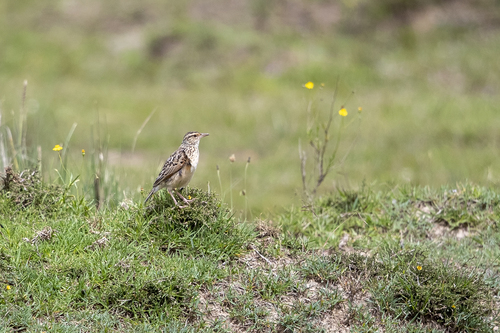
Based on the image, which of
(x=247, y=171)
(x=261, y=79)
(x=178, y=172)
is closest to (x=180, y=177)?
(x=178, y=172)

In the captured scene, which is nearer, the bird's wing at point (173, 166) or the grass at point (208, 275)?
the grass at point (208, 275)

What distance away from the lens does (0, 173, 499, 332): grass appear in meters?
4.57

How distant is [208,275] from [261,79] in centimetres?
1145

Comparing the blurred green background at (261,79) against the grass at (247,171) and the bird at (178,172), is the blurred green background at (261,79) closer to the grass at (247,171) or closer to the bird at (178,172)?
the grass at (247,171)

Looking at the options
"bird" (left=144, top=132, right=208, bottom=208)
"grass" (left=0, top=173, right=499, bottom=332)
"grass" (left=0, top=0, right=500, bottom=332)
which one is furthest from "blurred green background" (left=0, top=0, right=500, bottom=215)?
"bird" (left=144, top=132, right=208, bottom=208)

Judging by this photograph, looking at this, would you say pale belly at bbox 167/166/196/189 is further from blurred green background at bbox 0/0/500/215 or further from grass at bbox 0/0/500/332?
blurred green background at bbox 0/0/500/215

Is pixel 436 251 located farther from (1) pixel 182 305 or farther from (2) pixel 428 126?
(2) pixel 428 126

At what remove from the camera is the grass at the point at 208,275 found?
180 inches

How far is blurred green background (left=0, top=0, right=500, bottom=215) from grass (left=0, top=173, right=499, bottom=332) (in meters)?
3.84

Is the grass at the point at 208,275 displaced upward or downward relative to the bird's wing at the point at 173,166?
downward

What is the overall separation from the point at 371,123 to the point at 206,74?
17.3 feet

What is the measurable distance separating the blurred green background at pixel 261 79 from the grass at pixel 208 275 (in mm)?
3836

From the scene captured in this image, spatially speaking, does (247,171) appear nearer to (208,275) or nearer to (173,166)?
(173,166)

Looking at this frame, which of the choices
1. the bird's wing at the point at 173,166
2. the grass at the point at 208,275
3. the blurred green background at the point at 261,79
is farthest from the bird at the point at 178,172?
the blurred green background at the point at 261,79
